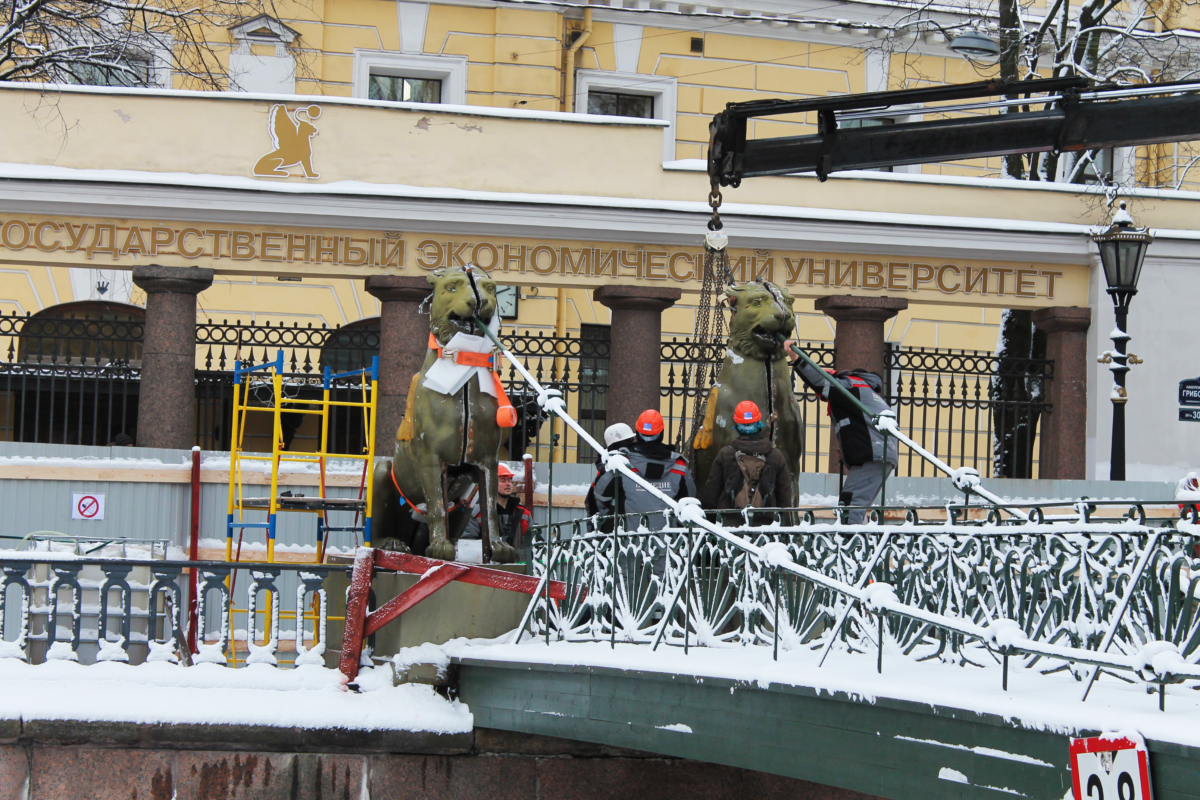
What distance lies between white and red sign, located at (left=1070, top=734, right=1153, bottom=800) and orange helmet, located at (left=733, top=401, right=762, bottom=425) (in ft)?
14.9

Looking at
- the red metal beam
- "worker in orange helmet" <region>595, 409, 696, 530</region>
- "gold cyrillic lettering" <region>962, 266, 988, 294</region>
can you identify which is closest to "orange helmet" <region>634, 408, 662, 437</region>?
"worker in orange helmet" <region>595, 409, 696, 530</region>

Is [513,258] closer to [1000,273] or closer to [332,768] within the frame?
[1000,273]

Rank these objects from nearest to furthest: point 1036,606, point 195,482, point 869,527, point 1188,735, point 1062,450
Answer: point 1188,735
point 1036,606
point 869,527
point 195,482
point 1062,450

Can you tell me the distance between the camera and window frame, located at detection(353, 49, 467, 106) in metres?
20.1

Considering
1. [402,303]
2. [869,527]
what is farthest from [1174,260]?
[869,527]

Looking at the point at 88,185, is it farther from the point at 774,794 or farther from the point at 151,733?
the point at 774,794

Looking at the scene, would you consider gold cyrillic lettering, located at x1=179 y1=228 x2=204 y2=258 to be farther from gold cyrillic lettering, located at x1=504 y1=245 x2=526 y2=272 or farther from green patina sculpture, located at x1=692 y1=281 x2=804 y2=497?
green patina sculpture, located at x1=692 y1=281 x2=804 y2=497

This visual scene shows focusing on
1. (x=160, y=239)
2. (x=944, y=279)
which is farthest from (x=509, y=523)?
(x=944, y=279)

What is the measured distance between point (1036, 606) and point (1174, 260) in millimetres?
10466

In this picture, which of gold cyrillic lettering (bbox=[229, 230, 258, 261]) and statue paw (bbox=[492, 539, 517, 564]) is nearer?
statue paw (bbox=[492, 539, 517, 564])

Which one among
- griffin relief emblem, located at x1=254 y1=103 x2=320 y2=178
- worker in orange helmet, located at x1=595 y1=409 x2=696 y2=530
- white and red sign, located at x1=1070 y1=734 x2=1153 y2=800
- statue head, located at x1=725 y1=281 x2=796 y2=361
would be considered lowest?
white and red sign, located at x1=1070 y1=734 x2=1153 y2=800

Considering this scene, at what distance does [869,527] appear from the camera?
6727 millimetres

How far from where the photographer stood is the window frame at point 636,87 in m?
20.6

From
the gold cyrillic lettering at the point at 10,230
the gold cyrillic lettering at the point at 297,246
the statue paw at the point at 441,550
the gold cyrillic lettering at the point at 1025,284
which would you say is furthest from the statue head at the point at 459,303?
the gold cyrillic lettering at the point at 1025,284
